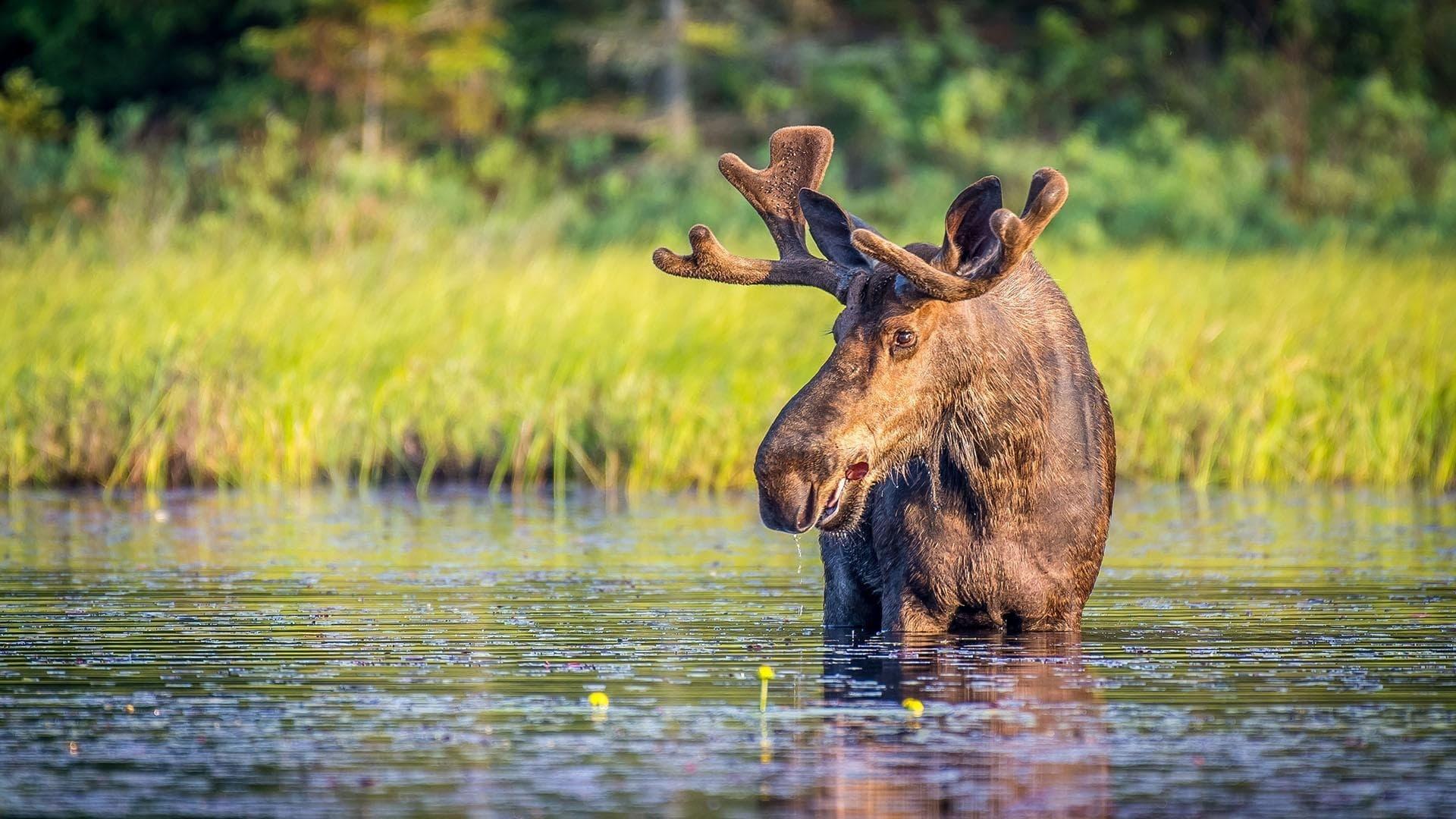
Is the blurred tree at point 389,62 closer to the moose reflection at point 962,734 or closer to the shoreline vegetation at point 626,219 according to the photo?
the shoreline vegetation at point 626,219

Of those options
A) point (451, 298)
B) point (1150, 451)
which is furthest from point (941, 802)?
point (451, 298)

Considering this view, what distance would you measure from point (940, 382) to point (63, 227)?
14.1 m

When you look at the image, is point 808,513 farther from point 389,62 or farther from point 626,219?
point 389,62

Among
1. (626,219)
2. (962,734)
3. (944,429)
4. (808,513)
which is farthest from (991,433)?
(626,219)

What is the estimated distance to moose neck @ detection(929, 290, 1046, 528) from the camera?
7617 millimetres

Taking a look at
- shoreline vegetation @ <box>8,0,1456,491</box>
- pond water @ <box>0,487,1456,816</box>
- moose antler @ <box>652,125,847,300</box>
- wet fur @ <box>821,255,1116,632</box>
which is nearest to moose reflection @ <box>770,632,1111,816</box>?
pond water @ <box>0,487,1456,816</box>

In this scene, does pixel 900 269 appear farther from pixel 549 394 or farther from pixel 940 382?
pixel 549 394

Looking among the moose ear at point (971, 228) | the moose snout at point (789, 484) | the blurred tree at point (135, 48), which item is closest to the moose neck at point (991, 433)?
the moose ear at point (971, 228)

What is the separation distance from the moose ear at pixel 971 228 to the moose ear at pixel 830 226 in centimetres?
47

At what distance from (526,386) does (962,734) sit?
8468 mm

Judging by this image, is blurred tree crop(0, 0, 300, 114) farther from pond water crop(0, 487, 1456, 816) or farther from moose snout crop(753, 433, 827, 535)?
moose snout crop(753, 433, 827, 535)

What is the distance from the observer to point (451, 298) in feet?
53.3

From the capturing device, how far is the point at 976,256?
761 centimetres

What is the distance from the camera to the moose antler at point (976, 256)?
7168 millimetres
